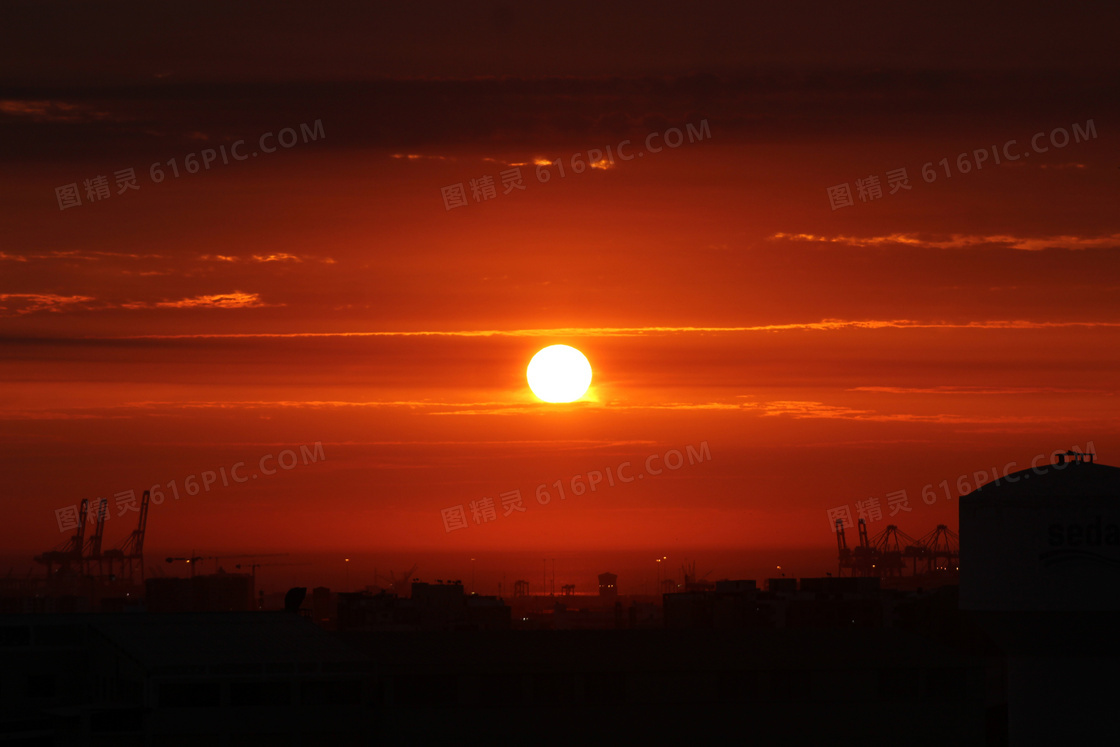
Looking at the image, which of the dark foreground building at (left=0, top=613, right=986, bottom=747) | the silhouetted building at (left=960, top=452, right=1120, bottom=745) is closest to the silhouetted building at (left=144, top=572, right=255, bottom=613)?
the dark foreground building at (left=0, top=613, right=986, bottom=747)

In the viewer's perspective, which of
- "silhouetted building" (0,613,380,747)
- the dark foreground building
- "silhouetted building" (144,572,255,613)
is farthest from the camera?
"silhouetted building" (144,572,255,613)

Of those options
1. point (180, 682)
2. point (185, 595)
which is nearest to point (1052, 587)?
point (180, 682)

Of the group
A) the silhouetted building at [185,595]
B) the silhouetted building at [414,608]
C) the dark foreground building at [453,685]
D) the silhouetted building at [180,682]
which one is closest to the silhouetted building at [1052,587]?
the dark foreground building at [453,685]

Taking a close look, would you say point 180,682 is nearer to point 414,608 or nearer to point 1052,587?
point 1052,587

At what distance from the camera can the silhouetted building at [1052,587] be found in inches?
1588

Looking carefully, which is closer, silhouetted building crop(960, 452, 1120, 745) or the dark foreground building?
silhouetted building crop(960, 452, 1120, 745)

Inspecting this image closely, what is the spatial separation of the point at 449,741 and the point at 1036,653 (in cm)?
2304

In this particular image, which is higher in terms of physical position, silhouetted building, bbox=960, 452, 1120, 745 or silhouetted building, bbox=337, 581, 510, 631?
silhouetted building, bbox=337, 581, 510, 631

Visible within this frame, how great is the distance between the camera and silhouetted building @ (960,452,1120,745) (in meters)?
40.3

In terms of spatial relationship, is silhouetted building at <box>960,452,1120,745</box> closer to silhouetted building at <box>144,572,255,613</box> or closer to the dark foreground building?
the dark foreground building

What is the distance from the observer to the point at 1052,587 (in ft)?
133

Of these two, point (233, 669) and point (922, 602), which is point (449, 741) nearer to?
point (233, 669)

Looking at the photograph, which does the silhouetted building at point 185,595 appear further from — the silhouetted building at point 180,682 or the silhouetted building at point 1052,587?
the silhouetted building at point 1052,587

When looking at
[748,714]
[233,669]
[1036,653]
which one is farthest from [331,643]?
[1036,653]
